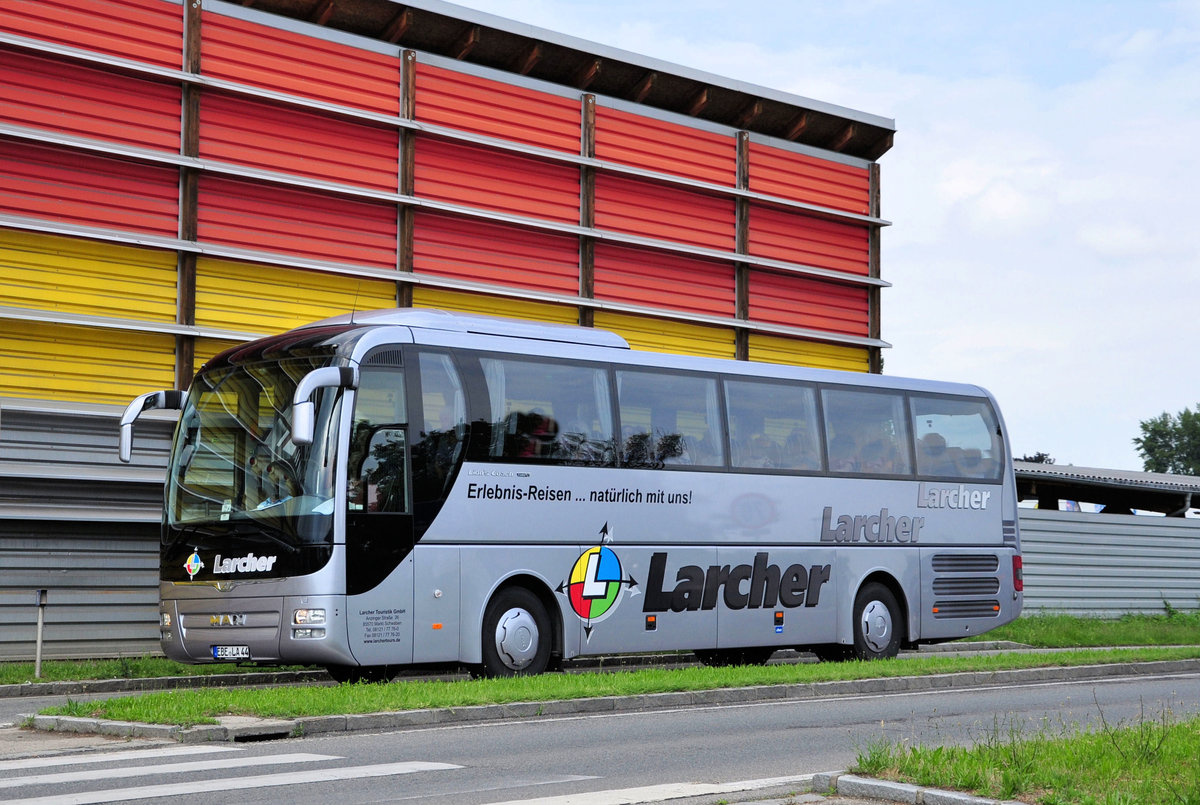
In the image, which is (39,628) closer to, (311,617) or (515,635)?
(311,617)

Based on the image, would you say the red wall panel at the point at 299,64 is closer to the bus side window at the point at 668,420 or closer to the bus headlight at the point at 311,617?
the bus side window at the point at 668,420

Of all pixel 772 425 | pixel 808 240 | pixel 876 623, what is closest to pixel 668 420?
pixel 772 425

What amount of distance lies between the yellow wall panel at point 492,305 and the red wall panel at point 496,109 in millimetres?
2683

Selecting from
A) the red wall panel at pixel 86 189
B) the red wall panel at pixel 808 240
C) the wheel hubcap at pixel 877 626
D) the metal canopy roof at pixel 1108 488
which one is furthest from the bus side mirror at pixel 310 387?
the metal canopy roof at pixel 1108 488

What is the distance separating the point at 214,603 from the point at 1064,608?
63.7ft

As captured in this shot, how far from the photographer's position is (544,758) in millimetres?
9461

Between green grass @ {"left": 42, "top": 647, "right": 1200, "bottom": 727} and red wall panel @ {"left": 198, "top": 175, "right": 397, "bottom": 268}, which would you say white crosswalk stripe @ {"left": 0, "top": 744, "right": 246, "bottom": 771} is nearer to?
green grass @ {"left": 42, "top": 647, "right": 1200, "bottom": 727}

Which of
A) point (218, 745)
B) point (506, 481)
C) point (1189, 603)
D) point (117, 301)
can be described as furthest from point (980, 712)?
point (1189, 603)

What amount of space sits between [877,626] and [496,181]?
31.5ft

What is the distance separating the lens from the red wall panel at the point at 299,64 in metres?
20.9

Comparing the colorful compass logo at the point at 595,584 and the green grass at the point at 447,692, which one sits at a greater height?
the colorful compass logo at the point at 595,584

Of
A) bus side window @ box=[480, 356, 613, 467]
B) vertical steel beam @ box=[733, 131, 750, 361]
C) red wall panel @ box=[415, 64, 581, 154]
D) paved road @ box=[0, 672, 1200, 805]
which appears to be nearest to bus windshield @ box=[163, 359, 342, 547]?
bus side window @ box=[480, 356, 613, 467]

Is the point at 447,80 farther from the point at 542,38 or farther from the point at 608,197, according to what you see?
the point at 608,197

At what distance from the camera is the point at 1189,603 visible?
31.2 m
